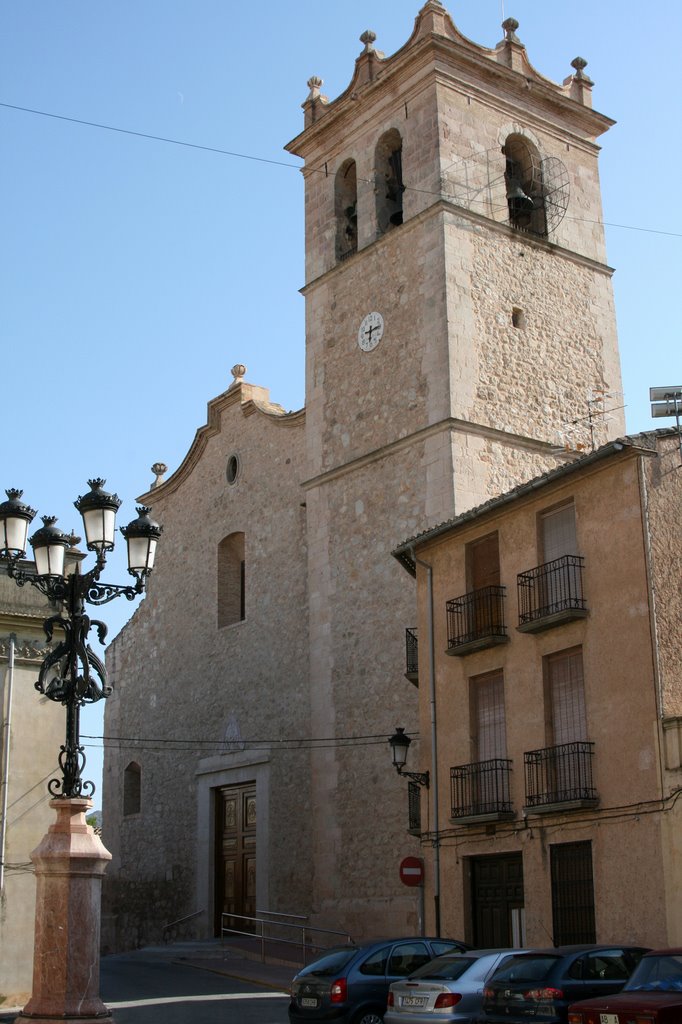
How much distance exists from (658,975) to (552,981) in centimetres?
133

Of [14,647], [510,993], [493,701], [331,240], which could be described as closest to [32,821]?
[14,647]

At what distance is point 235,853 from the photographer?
27.4 m

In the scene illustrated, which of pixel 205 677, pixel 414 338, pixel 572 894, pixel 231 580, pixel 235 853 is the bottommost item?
pixel 572 894

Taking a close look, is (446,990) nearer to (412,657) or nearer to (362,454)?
(412,657)

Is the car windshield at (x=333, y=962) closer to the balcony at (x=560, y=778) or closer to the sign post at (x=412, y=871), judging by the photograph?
the balcony at (x=560, y=778)

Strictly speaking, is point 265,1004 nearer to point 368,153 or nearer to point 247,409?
point 247,409

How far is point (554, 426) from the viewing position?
990 inches

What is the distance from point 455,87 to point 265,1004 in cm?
1713

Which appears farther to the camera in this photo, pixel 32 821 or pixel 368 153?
pixel 368 153

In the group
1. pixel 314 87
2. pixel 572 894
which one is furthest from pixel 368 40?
pixel 572 894

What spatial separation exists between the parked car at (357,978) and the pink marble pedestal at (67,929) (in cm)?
394

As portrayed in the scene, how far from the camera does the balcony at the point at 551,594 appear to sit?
55.3ft

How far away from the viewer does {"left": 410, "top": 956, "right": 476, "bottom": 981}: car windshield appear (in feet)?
42.5

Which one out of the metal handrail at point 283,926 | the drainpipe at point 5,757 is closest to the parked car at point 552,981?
the drainpipe at point 5,757
